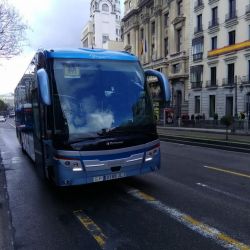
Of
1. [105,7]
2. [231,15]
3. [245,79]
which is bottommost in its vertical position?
[245,79]

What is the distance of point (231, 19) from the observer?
41312 mm

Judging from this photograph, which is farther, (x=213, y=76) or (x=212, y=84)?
(x=213, y=76)

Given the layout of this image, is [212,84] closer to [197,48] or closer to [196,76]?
[196,76]

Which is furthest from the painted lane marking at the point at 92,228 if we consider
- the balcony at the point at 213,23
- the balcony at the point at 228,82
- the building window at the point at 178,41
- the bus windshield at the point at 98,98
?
the building window at the point at 178,41

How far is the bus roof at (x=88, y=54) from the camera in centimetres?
702

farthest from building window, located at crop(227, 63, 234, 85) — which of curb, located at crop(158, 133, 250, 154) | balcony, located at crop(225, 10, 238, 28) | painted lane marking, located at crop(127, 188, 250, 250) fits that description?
painted lane marking, located at crop(127, 188, 250, 250)

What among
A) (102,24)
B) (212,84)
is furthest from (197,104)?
(102,24)

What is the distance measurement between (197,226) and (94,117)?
2.80 meters

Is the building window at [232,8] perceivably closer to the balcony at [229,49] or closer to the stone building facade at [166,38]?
the balcony at [229,49]

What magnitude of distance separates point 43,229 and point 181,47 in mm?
50784

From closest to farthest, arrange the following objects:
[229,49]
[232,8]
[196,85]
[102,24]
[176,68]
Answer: [232,8], [229,49], [196,85], [176,68], [102,24]

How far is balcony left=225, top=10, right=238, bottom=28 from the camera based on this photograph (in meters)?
40.7

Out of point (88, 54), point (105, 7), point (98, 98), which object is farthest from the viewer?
point (105, 7)

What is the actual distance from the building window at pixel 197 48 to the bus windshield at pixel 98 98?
41968mm
